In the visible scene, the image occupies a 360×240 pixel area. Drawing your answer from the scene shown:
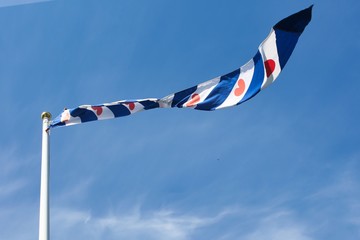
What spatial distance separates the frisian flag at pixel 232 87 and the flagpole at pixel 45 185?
28.7 inches

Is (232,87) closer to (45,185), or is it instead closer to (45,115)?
(45,115)

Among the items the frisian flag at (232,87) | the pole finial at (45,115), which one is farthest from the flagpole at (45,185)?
the frisian flag at (232,87)

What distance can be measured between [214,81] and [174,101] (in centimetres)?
140

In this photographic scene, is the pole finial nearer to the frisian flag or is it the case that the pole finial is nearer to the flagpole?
the flagpole

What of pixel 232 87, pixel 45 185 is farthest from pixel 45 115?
pixel 232 87

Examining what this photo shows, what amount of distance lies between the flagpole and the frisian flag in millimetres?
729

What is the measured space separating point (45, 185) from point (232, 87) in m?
6.60

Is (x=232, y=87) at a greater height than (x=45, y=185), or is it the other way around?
(x=232, y=87)

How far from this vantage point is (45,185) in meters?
13.0

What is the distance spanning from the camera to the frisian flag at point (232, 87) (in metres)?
15.8

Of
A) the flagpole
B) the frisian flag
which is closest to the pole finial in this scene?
the flagpole

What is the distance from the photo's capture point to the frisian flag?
1581 cm

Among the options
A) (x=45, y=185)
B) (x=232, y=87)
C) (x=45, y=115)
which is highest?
(x=232, y=87)

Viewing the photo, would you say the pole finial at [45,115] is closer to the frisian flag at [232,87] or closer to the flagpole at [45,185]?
the flagpole at [45,185]
